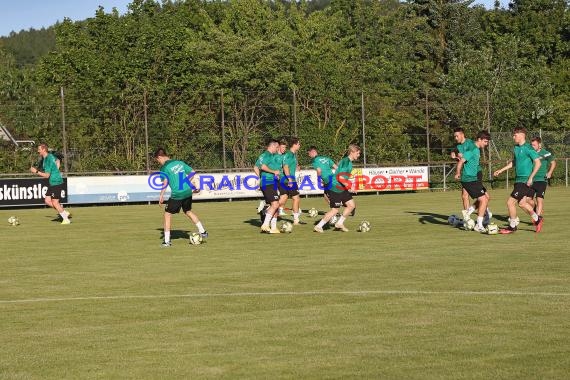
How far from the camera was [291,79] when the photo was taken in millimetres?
59719

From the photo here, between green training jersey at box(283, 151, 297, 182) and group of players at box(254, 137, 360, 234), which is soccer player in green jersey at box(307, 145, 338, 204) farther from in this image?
green training jersey at box(283, 151, 297, 182)

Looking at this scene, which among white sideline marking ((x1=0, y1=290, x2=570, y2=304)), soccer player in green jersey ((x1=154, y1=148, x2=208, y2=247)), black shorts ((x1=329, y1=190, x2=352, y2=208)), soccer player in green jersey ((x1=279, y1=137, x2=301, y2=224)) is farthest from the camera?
soccer player in green jersey ((x1=279, y1=137, x2=301, y2=224))

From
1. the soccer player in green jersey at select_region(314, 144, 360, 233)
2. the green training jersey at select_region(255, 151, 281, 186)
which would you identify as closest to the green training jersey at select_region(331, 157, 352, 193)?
the soccer player in green jersey at select_region(314, 144, 360, 233)

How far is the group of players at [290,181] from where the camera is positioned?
2397 cm

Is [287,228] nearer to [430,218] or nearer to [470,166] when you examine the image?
[470,166]

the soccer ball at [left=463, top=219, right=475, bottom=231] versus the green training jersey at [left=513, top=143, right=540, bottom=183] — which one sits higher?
the green training jersey at [left=513, top=143, right=540, bottom=183]

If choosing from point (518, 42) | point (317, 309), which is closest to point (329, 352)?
point (317, 309)

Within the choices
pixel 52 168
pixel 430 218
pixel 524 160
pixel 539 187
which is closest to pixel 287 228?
pixel 430 218

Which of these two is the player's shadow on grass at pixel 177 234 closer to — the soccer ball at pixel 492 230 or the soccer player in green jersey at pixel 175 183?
the soccer player in green jersey at pixel 175 183

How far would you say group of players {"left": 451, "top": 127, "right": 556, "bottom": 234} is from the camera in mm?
22125

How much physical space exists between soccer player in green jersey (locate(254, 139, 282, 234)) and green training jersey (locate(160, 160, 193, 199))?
331 cm

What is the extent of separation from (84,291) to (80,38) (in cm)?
4811

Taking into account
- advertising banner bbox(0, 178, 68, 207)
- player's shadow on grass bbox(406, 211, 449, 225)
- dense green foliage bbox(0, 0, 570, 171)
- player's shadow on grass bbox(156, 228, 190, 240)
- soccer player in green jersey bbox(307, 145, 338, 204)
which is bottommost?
player's shadow on grass bbox(406, 211, 449, 225)

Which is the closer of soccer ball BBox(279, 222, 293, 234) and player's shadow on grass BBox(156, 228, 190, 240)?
player's shadow on grass BBox(156, 228, 190, 240)
